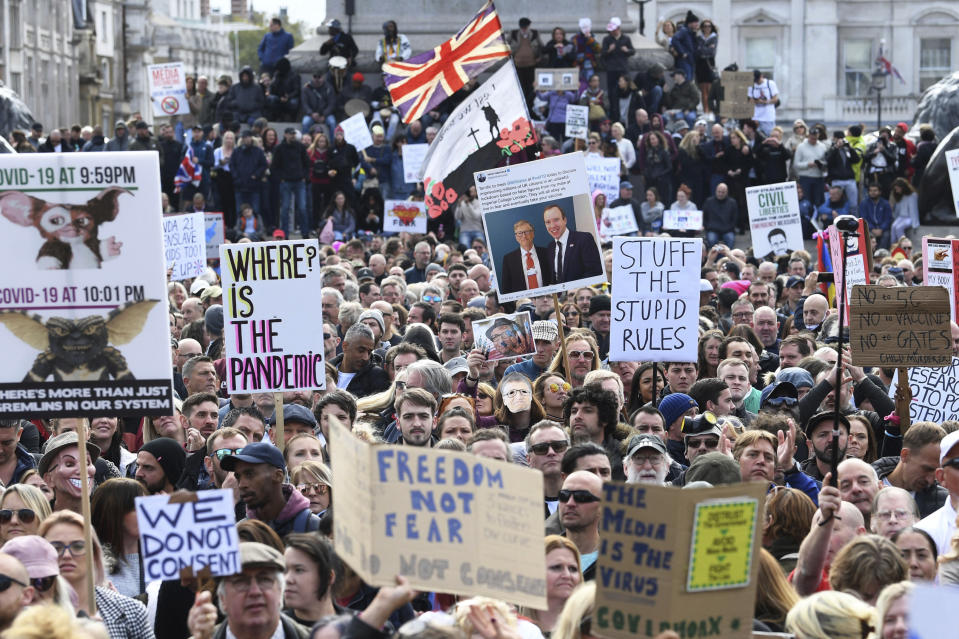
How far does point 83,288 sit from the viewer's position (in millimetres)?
7422

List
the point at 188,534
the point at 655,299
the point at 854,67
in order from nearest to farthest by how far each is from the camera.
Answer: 1. the point at 188,534
2. the point at 655,299
3. the point at 854,67

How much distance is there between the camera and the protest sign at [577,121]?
1029 inches

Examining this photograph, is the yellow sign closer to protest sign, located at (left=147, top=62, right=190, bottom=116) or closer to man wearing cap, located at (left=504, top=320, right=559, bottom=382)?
man wearing cap, located at (left=504, top=320, right=559, bottom=382)

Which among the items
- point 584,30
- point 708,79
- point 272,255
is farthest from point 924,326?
point 708,79

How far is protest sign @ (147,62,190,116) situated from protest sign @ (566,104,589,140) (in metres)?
6.69

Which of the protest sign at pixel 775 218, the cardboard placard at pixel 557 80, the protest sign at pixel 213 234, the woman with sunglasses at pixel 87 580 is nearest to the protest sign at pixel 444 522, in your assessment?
the woman with sunglasses at pixel 87 580

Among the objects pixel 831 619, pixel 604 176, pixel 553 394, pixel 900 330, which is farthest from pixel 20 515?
pixel 604 176

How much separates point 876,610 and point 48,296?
11.2 ft

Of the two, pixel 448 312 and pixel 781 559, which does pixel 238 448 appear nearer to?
pixel 781 559

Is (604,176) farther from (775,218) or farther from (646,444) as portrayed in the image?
(646,444)

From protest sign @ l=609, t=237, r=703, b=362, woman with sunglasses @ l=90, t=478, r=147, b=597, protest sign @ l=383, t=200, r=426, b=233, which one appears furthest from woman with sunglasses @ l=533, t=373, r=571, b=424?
protest sign @ l=383, t=200, r=426, b=233

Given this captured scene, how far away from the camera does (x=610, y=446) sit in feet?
33.0

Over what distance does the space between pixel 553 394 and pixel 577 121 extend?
15547 millimetres

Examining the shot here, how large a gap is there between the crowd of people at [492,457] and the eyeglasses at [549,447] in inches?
0.4
